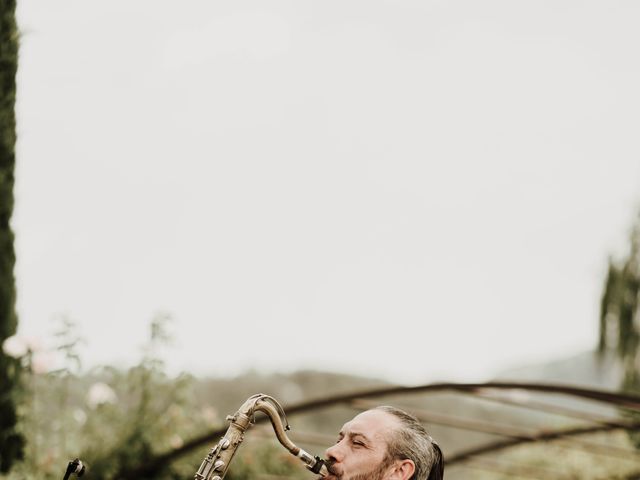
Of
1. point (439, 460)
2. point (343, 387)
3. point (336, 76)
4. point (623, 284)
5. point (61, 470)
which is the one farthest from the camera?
point (343, 387)

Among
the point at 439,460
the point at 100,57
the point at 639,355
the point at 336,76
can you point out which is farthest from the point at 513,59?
the point at 439,460

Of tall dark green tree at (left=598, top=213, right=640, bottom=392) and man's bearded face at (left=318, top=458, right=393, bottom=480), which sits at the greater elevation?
tall dark green tree at (left=598, top=213, right=640, bottom=392)

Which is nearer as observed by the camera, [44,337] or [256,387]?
[44,337]

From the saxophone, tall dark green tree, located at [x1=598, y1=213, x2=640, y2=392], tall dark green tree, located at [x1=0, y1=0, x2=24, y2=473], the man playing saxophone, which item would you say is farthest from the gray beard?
tall dark green tree, located at [x1=598, y1=213, x2=640, y2=392]

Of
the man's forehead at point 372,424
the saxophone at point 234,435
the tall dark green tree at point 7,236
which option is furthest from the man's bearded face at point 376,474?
the tall dark green tree at point 7,236

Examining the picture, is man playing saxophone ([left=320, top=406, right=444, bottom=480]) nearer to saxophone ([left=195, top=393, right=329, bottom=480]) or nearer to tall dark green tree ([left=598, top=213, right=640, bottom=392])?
saxophone ([left=195, top=393, right=329, bottom=480])

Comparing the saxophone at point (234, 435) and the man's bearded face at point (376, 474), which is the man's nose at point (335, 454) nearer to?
the man's bearded face at point (376, 474)

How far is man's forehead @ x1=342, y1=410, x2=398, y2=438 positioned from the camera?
3023 mm

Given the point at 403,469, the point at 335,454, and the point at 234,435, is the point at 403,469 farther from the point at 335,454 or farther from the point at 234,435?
the point at 234,435

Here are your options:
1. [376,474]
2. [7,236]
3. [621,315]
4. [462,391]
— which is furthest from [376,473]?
[621,315]

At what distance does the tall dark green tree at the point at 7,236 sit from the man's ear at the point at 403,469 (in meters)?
3.06

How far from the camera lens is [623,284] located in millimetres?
8180

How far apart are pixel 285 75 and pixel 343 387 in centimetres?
513

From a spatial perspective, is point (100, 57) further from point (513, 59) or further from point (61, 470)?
point (513, 59)
